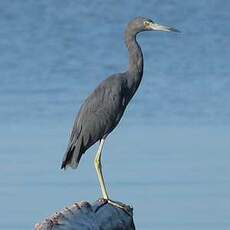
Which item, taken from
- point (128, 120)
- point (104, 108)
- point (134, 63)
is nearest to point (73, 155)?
point (104, 108)

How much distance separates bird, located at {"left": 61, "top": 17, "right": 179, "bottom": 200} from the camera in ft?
44.9

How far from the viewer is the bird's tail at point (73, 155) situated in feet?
44.1

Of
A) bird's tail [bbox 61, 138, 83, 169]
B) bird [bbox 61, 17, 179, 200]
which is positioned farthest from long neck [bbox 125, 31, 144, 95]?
bird's tail [bbox 61, 138, 83, 169]

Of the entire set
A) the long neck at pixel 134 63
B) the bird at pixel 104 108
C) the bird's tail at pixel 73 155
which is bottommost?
the bird's tail at pixel 73 155

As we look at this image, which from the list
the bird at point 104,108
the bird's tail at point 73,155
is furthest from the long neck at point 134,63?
the bird's tail at point 73,155

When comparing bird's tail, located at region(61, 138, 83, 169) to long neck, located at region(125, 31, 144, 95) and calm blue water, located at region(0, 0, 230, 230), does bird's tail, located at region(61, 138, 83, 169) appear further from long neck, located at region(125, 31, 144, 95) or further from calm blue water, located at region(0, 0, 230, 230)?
calm blue water, located at region(0, 0, 230, 230)

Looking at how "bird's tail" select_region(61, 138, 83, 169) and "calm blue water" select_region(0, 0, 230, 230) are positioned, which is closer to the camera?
"bird's tail" select_region(61, 138, 83, 169)

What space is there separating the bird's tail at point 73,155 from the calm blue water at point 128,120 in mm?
1759

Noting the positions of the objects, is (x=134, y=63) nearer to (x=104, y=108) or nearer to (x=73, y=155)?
(x=104, y=108)

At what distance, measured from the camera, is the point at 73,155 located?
44.4ft

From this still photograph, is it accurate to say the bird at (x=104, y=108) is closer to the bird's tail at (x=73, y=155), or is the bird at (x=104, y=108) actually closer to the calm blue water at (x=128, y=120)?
the bird's tail at (x=73, y=155)

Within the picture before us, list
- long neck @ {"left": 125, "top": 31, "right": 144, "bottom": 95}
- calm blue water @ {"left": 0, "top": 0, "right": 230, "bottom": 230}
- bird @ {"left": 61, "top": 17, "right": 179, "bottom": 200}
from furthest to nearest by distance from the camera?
calm blue water @ {"left": 0, "top": 0, "right": 230, "bottom": 230} → long neck @ {"left": 125, "top": 31, "right": 144, "bottom": 95} → bird @ {"left": 61, "top": 17, "right": 179, "bottom": 200}

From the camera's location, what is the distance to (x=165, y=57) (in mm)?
27188

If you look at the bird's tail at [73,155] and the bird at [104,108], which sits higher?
the bird at [104,108]
